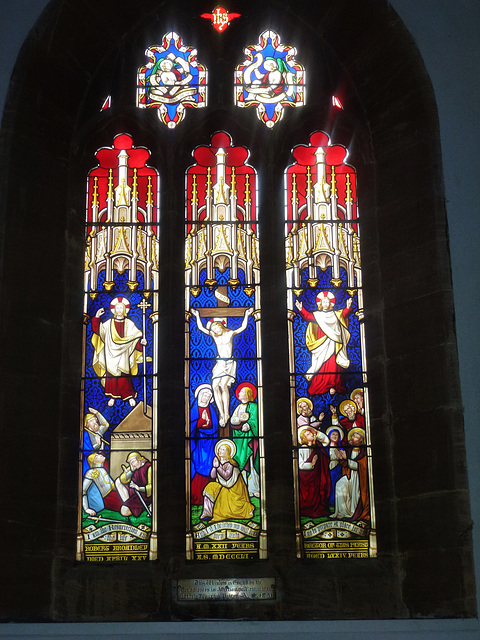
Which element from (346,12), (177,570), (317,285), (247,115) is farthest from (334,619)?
(346,12)

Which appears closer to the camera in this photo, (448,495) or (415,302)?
(448,495)

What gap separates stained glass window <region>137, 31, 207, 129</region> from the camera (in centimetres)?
1030

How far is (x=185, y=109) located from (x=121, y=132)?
59 centimetres

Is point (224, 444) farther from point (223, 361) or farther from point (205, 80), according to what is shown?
point (205, 80)

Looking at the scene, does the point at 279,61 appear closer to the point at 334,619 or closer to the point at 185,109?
the point at 185,109

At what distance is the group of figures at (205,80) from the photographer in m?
10.3

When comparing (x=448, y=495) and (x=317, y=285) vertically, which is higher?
(x=317, y=285)

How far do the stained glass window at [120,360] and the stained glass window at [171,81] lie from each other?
15.5 inches

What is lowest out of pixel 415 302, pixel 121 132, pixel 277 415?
pixel 277 415

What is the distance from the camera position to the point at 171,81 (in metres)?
10.4

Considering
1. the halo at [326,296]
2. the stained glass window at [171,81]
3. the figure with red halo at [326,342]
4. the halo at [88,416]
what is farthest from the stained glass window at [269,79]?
the halo at [88,416]

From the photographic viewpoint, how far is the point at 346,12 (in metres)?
10.1

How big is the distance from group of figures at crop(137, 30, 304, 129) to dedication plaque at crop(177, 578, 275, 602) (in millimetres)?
3882

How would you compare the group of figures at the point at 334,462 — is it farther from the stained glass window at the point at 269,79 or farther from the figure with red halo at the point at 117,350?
the stained glass window at the point at 269,79
